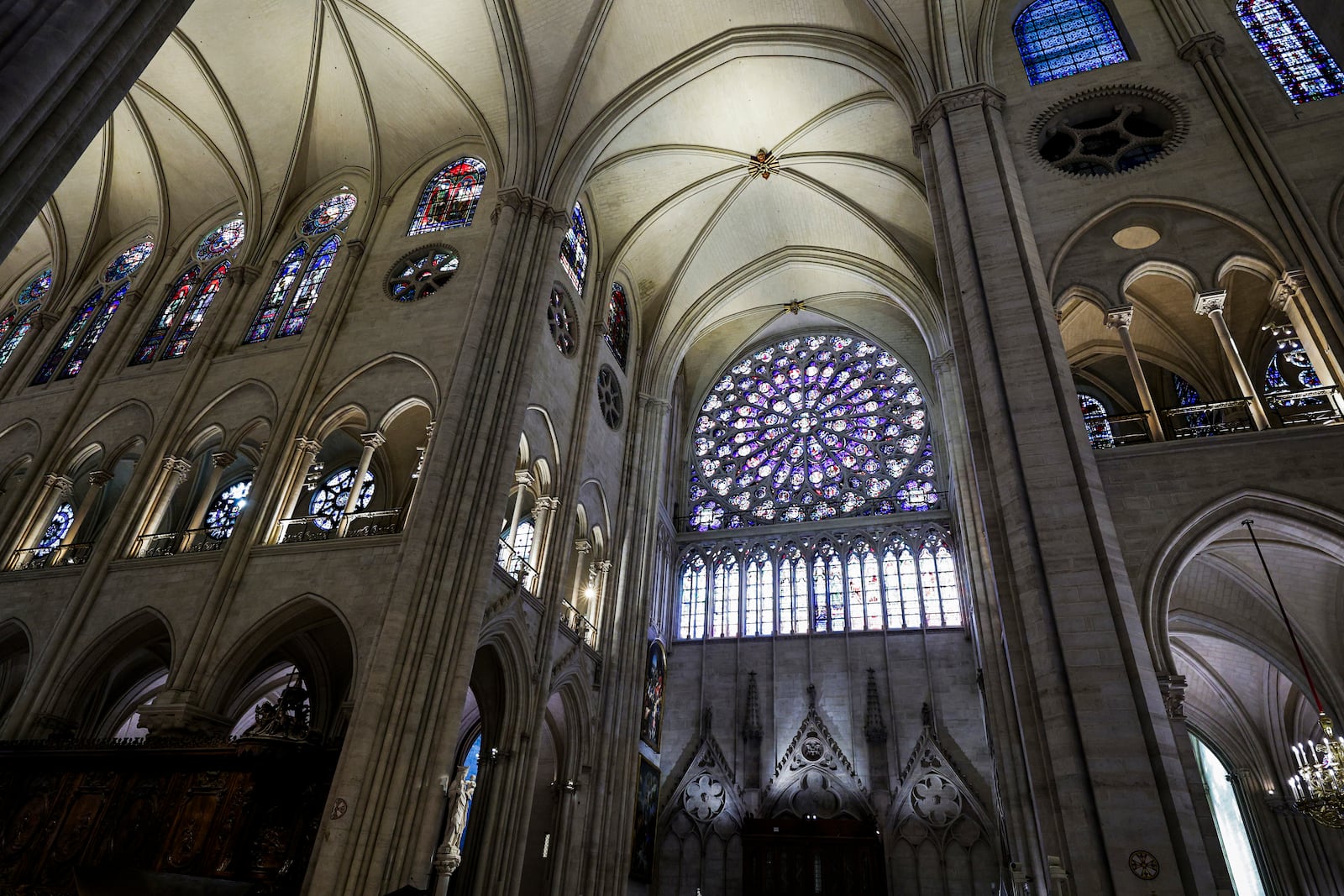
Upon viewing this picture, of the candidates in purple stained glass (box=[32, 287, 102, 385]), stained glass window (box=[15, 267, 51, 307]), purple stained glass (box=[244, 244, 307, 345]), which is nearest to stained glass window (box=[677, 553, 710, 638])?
purple stained glass (box=[244, 244, 307, 345])

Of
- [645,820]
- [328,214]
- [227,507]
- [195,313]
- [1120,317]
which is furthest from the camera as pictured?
[227,507]

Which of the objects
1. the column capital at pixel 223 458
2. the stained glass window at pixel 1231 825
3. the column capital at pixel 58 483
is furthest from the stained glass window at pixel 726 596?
the column capital at pixel 58 483

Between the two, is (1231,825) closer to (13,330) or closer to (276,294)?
(276,294)

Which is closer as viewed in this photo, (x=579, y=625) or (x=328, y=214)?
(x=579, y=625)

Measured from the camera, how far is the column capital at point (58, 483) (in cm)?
1412

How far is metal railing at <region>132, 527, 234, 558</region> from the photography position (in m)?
12.3

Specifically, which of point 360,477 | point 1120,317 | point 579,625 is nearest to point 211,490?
point 360,477

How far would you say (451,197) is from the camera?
1594 cm

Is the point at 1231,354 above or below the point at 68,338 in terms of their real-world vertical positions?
below

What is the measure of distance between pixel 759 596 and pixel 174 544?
12.5 meters

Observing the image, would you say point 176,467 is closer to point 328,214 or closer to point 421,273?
point 421,273

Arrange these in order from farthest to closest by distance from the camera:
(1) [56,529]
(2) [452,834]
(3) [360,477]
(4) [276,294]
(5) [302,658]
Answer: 1. (4) [276,294]
2. (1) [56,529]
3. (5) [302,658]
4. (3) [360,477]
5. (2) [452,834]

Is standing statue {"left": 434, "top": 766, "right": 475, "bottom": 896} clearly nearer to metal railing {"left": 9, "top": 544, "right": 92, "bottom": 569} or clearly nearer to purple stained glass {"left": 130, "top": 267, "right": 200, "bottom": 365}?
metal railing {"left": 9, "top": 544, "right": 92, "bottom": 569}

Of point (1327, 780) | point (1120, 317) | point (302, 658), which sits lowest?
point (1327, 780)
